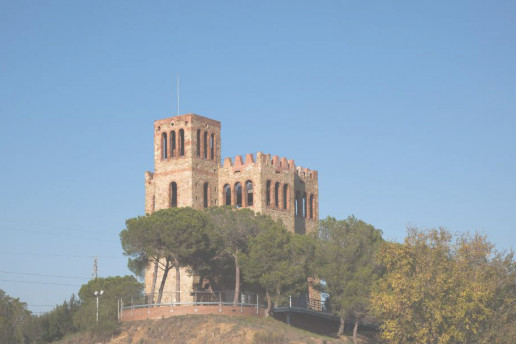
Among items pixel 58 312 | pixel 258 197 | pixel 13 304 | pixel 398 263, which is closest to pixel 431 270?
pixel 398 263

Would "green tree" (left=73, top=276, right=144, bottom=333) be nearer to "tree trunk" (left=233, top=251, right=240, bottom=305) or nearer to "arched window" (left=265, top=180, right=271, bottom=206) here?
"tree trunk" (left=233, top=251, right=240, bottom=305)

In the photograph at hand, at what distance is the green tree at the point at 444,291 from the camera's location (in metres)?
55.6

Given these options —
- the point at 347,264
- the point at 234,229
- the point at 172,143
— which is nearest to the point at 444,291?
the point at 347,264

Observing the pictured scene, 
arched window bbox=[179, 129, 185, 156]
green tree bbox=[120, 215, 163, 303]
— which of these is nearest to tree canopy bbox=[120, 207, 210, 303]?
green tree bbox=[120, 215, 163, 303]

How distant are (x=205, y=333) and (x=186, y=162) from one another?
73.2 feet

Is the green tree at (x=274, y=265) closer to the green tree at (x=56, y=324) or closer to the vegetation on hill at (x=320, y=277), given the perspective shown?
the vegetation on hill at (x=320, y=277)

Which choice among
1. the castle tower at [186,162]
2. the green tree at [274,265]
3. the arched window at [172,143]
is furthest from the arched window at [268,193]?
the green tree at [274,265]

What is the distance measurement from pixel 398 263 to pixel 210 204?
2679cm

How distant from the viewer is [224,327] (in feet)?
208

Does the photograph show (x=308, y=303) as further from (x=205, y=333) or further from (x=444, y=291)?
(x=444, y=291)

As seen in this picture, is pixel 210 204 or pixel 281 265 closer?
pixel 281 265

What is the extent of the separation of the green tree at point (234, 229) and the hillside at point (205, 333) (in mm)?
7647

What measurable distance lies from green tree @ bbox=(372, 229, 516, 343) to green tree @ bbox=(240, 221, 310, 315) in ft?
36.3

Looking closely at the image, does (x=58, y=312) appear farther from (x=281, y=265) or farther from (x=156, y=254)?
(x=281, y=265)
